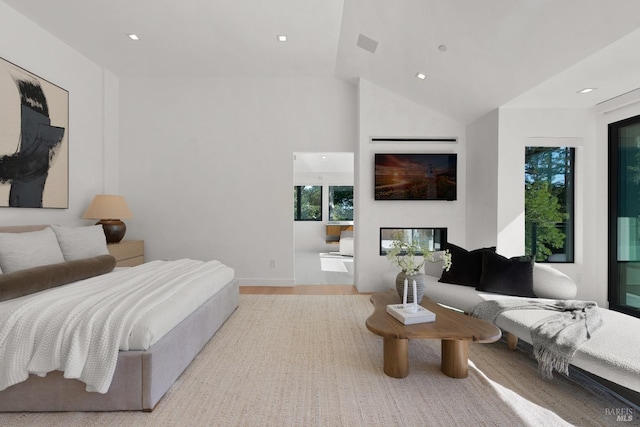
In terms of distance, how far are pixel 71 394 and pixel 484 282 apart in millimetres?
3478

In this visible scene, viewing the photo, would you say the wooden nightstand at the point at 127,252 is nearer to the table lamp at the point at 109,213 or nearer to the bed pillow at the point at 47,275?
the table lamp at the point at 109,213

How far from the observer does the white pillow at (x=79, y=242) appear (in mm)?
3311

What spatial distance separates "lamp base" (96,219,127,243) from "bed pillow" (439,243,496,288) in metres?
4.25

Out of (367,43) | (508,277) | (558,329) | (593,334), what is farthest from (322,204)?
(593,334)

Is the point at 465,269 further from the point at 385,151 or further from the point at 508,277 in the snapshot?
the point at 385,151

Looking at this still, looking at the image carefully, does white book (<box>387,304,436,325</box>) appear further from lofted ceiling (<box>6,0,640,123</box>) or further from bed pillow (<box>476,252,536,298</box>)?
lofted ceiling (<box>6,0,640,123</box>)

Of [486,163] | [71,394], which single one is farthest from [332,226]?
[71,394]

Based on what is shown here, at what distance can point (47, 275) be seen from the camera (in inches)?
101

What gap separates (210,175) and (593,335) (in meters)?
4.92

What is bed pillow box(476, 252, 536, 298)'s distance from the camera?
3.24m

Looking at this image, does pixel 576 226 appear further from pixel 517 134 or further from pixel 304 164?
pixel 304 164

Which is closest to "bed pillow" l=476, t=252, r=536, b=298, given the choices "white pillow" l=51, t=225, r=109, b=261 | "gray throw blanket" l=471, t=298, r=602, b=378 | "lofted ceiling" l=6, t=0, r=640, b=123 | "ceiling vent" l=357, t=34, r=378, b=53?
"gray throw blanket" l=471, t=298, r=602, b=378

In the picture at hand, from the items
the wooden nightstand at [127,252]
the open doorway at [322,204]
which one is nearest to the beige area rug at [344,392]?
the wooden nightstand at [127,252]

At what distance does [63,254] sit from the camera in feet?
10.8
